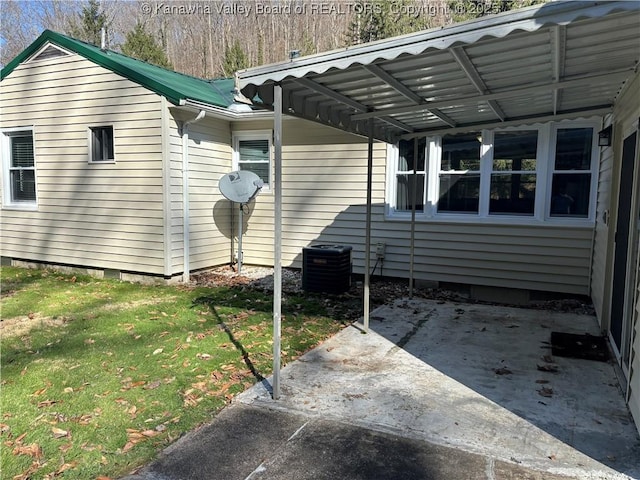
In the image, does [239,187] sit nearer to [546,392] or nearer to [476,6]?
[546,392]

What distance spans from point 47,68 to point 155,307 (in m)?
5.58

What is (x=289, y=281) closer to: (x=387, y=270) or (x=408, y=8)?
(x=387, y=270)

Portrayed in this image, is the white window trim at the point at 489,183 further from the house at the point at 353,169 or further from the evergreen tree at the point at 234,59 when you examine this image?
the evergreen tree at the point at 234,59

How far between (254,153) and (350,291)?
3545mm

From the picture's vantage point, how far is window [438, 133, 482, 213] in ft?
23.8

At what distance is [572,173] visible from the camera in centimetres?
671

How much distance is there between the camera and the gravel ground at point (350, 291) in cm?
657

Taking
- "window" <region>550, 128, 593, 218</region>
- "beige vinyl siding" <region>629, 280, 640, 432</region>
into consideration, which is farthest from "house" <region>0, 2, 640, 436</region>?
"beige vinyl siding" <region>629, 280, 640, 432</region>

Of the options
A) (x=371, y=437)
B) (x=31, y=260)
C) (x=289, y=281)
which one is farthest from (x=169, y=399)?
(x=31, y=260)

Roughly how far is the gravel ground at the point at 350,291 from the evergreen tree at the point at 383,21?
14.9 m

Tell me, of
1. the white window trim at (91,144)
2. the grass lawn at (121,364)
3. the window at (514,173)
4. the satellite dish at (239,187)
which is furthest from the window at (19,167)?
the window at (514,173)

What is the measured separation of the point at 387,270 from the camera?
8008 mm

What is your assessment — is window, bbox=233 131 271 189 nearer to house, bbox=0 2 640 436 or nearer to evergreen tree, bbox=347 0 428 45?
house, bbox=0 2 640 436

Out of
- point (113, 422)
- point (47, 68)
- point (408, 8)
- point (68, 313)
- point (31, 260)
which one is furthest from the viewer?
point (408, 8)
